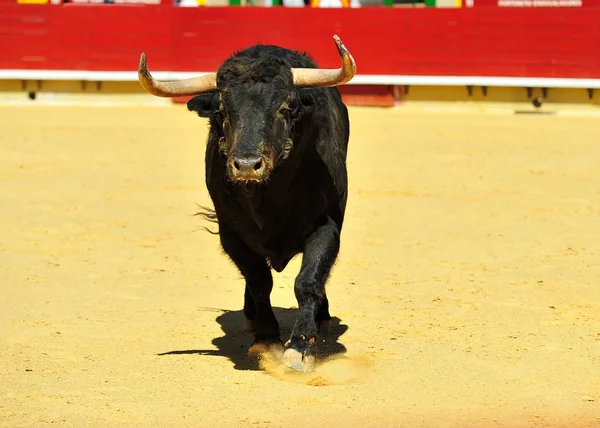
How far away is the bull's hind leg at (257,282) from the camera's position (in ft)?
15.3

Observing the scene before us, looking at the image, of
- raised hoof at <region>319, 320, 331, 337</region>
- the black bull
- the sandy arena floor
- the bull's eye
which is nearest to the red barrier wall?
the sandy arena floor

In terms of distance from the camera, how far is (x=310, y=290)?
432 cm

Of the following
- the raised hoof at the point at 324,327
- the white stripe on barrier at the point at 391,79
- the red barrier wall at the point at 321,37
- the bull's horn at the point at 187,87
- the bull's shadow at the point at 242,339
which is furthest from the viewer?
the red barrier wall at the point at 321,37

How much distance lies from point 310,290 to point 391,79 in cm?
1018

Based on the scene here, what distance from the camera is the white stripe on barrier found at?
45.6 ft

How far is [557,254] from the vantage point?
6750 millimetres

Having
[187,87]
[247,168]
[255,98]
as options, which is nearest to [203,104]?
[187,87]

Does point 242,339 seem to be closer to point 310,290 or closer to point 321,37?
point 310,290

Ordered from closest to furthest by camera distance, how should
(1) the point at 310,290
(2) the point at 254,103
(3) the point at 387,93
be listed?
(2) the point at 254,103
(1) the point at 310,290
(3) the point at 387,93

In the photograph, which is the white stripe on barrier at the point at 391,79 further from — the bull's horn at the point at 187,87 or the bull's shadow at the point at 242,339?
the bull's horn at the point at 187,87

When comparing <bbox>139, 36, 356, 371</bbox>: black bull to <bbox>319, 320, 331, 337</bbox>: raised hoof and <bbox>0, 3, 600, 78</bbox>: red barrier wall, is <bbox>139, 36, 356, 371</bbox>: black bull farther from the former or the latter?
<bbox>0, 3, 600, 78</bbox>: red barrier wall

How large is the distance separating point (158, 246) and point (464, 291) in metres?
1.98

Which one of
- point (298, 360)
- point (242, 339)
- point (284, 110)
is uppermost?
point (284, 110)

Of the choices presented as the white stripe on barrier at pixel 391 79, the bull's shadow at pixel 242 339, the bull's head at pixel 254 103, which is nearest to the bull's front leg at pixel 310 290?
the bull's shadow at pixel 242 339
